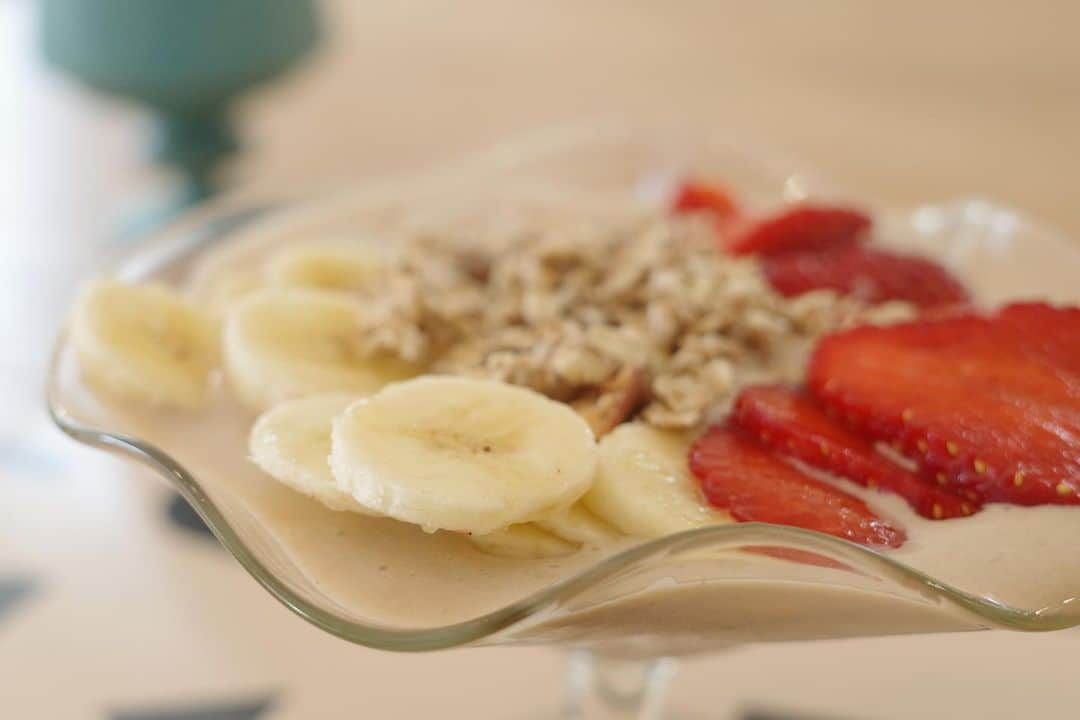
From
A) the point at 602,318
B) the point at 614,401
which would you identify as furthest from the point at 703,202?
the point at 614,401

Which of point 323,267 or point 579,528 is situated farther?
point 323,267

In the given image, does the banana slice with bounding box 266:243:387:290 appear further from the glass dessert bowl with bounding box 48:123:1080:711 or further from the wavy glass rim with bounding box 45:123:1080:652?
the wavy glass rim with bounding box 45:123:1080:652

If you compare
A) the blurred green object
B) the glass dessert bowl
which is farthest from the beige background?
the glass dessert bowl

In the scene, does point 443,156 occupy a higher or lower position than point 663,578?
lower

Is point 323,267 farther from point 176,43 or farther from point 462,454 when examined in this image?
point 176,43

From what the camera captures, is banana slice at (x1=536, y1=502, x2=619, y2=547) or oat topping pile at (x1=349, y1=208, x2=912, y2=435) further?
oat topping pile at (x1=349, y1=208, x2=912, y2=435)

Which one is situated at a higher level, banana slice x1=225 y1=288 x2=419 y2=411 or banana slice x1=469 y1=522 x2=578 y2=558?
banana slice x1=225 y1=288 x2=419 y2=411

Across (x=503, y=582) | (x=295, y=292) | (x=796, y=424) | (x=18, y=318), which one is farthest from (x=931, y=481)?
(x=18, y=318)
